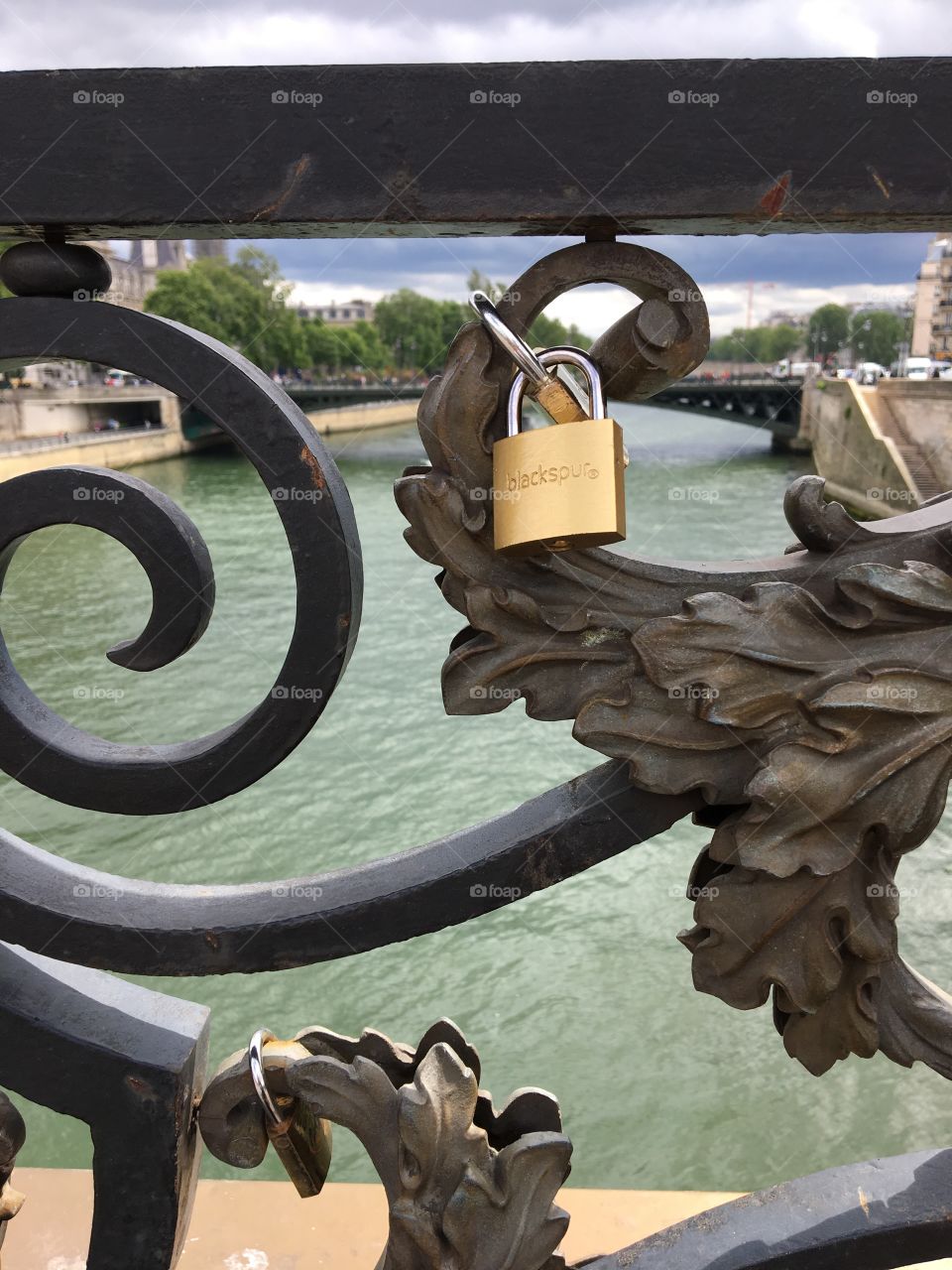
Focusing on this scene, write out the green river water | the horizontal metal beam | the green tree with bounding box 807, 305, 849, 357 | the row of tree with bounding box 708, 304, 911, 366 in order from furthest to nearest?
the green tree with bounding box 807, 305, 849, 357 → the row of tree with bounding box 708, 304, 911, 366 → the green river water → the horizontal metal beam

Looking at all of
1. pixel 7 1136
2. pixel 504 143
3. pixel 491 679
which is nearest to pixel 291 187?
pixel 504 143

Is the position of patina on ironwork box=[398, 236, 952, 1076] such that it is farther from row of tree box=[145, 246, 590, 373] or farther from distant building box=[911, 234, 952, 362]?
distant building box=[911, 234, 952, 362]

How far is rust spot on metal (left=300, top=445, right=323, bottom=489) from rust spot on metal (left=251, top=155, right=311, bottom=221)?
0.20 metres

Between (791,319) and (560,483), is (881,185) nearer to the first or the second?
(560,483)

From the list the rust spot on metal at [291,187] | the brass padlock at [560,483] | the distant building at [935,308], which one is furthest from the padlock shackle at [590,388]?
the distant building at [935,308]

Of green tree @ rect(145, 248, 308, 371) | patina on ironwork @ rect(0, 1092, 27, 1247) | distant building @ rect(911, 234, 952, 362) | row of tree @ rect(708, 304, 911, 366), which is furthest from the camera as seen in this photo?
row of tree @ rect(708, 304, 911, 366)

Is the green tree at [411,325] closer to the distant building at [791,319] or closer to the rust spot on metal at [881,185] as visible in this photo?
the distant building at [791,319]

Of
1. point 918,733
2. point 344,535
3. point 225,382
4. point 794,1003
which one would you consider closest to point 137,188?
point 225,382

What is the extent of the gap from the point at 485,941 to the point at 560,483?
4.40m

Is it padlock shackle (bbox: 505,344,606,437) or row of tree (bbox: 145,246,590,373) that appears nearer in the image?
padlock shackle (bbox: 505,344,606,437)

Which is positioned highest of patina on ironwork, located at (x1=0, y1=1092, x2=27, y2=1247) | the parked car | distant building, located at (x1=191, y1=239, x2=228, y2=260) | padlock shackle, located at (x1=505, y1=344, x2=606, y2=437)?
distant building, located at (x1=191, y1=239, x2=228, y2=260)

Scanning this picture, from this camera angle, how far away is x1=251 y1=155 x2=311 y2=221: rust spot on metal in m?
0.99

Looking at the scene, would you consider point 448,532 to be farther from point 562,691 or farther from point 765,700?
point 765,700

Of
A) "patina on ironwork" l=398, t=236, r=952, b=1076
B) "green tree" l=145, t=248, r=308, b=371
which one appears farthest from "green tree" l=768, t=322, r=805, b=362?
"patina on ironwork" l=398, t=236, r=952, b=1076
